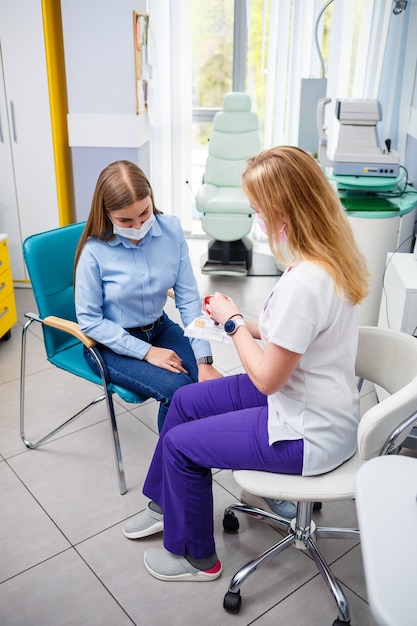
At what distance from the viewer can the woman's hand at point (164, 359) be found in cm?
192

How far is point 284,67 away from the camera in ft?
13.9

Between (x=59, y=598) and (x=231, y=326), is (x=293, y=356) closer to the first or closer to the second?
(x=231, y=326)

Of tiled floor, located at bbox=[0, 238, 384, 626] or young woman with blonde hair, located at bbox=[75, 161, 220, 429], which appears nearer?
tiled floor, located at bbox=[0, 238, 384, 626]

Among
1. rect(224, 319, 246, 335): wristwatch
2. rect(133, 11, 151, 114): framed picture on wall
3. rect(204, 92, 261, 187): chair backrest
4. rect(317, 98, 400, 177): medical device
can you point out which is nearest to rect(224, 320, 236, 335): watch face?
rect(224, 319, 246, 335): wristwatch

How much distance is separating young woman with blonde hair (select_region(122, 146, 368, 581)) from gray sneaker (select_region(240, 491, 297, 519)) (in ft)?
1.36

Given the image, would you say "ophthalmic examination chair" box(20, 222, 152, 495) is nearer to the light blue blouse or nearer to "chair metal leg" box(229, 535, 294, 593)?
the light blue blouse

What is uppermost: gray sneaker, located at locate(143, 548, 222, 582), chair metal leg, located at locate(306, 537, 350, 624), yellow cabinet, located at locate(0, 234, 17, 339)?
yellow cabinet, located at locate(0, 234, 17, 339)

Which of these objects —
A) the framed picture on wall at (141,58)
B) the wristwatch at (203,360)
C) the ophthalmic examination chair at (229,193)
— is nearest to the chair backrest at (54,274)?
the wristwatch at (203,360)

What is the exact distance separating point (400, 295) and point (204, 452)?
1192 millimetres

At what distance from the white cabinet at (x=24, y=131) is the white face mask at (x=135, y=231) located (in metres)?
1.82

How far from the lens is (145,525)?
6.06 ft

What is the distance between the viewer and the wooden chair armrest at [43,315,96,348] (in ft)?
6.27

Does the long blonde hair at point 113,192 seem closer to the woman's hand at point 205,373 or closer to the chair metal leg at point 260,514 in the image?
the woman's hand at point 205,373

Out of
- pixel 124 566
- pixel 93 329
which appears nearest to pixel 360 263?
pixel 93 329
